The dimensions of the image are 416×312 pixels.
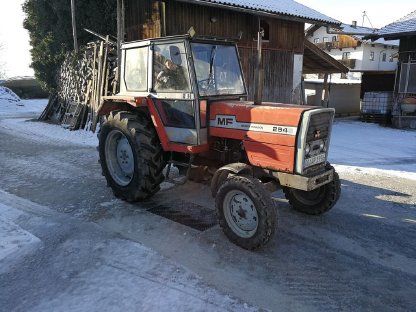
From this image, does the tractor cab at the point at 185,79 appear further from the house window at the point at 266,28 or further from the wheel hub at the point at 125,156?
the house window at the point at 266,28

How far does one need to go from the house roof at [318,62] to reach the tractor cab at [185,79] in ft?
31.5

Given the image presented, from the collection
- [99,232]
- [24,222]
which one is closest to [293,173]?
[99,232]

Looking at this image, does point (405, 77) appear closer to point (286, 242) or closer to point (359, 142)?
point (359, 142)

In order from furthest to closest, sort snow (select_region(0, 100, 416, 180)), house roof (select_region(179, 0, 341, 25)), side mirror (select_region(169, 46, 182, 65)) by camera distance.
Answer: house roof (select_region(179, 0, 341, 25)) → snow (select_region(0, 100, 416, 180)) → side mirror (select_region(169, 46, 182, 65))

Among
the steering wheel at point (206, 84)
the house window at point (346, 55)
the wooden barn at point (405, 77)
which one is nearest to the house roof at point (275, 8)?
the wooden barn at point (405, 77)

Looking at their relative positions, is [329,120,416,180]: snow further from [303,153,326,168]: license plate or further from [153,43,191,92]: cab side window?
[153,43,191,92]: cab side window

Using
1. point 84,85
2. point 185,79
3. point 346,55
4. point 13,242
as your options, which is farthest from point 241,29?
point 346,55

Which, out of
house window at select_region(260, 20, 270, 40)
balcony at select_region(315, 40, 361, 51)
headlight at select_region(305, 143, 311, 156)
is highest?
balcony at select_region(315, 40, 361, 51)

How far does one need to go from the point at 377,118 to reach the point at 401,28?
3.55 meters

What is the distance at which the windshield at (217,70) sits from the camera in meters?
4.44

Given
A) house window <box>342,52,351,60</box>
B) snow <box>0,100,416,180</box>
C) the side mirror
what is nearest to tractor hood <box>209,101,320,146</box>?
the side mirror

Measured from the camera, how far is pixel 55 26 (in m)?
14.6

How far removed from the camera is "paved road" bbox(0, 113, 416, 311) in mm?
3135

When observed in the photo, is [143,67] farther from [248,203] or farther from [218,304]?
[218,304]
